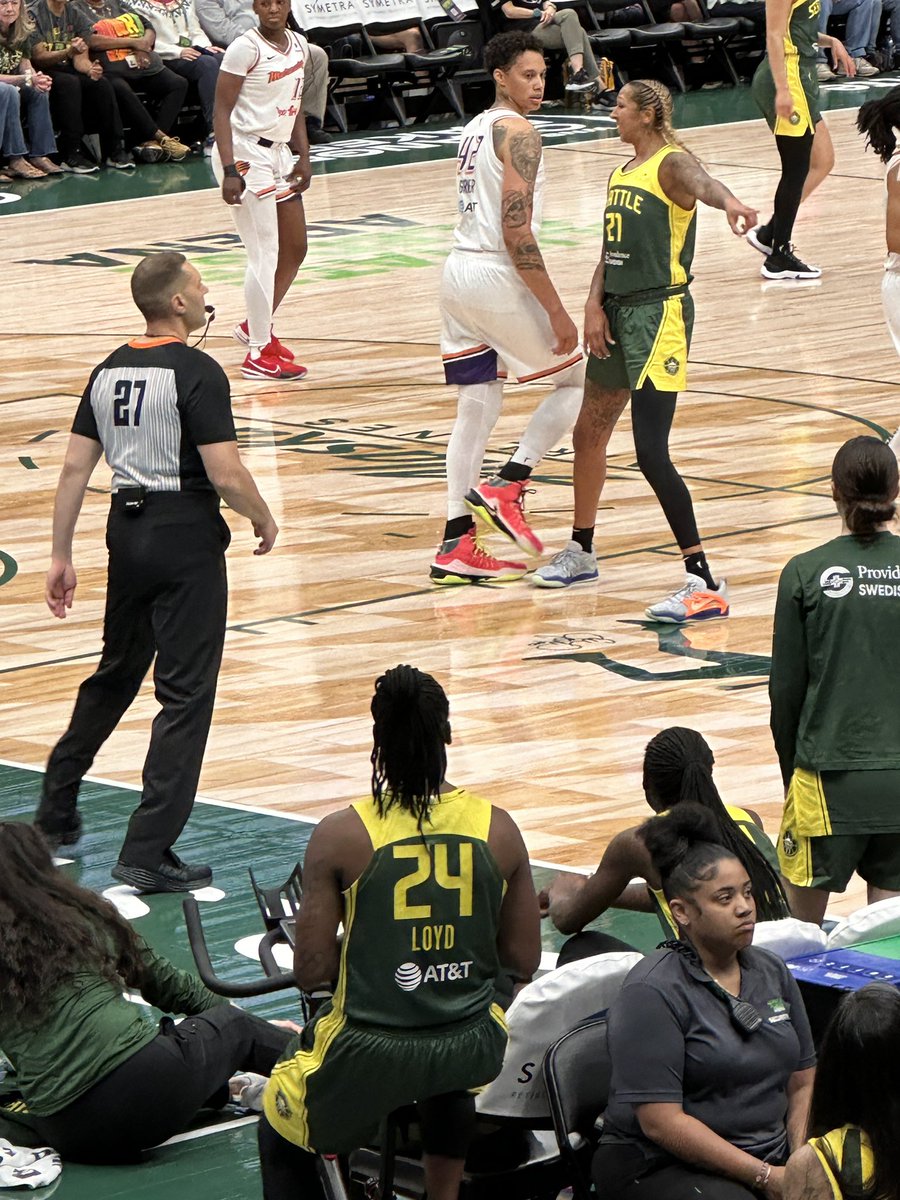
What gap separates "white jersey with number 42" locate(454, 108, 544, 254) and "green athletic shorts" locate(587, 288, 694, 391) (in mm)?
614

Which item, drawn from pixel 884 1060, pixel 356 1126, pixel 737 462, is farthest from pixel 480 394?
pixel 884 1060

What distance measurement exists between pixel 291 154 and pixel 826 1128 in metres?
10.0

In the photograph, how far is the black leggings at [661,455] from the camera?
7.90m

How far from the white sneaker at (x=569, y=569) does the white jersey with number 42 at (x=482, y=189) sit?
1.09 metres

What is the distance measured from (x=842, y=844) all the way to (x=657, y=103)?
3620 mm

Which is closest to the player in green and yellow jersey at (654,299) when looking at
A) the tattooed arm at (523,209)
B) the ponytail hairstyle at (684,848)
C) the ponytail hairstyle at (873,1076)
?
the tattooed arm at (523,209)

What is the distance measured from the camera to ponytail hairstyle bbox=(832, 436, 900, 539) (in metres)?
4.82

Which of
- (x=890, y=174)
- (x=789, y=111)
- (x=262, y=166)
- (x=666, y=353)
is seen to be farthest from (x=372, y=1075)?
(x=789, y=111)

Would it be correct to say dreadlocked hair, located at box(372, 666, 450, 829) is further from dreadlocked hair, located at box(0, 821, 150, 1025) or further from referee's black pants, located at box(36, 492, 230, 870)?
referee's black pants, located at box(36, 492, 230, 870)

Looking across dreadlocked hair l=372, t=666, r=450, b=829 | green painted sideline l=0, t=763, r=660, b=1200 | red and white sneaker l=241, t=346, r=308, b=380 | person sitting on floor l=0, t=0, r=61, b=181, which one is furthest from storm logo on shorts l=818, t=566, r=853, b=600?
person sitting on floor l=0, t=0, r=61, b=181

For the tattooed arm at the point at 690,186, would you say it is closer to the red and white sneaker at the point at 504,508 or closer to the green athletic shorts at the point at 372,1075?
the red and white sneaker at the point at 504,508

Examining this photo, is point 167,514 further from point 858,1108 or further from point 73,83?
point 73,83

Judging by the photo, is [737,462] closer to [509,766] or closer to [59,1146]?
[509,766]

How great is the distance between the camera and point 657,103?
7.80 metres
